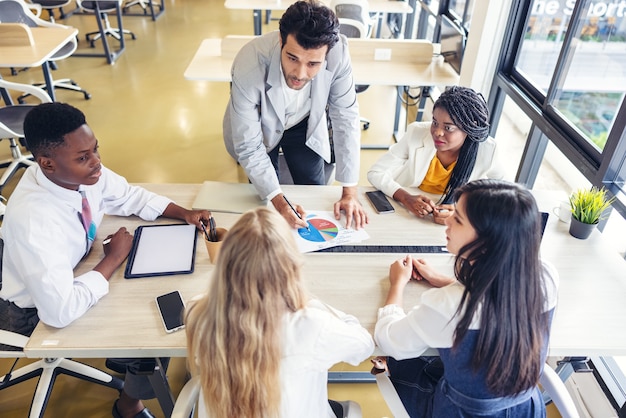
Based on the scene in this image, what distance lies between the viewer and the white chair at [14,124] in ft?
9.05

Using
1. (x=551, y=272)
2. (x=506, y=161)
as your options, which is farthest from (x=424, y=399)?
(x=506, y=161)

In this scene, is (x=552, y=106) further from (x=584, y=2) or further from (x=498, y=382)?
(x=498, y=382)

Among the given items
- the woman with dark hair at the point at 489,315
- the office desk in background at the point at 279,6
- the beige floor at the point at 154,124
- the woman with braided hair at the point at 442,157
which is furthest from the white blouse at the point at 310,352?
the office desk in background at the point at 279,6

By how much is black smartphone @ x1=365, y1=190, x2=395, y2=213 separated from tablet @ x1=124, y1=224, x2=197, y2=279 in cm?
67

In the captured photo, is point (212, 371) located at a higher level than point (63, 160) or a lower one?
lower

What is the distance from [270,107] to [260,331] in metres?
1.03

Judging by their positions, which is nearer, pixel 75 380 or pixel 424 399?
pixel 424 399

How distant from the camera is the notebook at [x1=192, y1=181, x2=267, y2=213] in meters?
1.71

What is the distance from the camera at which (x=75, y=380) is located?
77.4 inches

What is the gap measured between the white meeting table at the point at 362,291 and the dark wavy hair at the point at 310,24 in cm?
60

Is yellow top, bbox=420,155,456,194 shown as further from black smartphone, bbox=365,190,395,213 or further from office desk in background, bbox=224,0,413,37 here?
office desk in background, bbox=224,0,413,37

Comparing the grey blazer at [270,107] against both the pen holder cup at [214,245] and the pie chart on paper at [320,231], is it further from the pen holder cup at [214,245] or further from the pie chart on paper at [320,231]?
the pen holder cup at [214,245]

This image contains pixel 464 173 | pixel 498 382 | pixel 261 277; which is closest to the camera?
pixel 261 277

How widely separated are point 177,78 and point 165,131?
4.02ft
